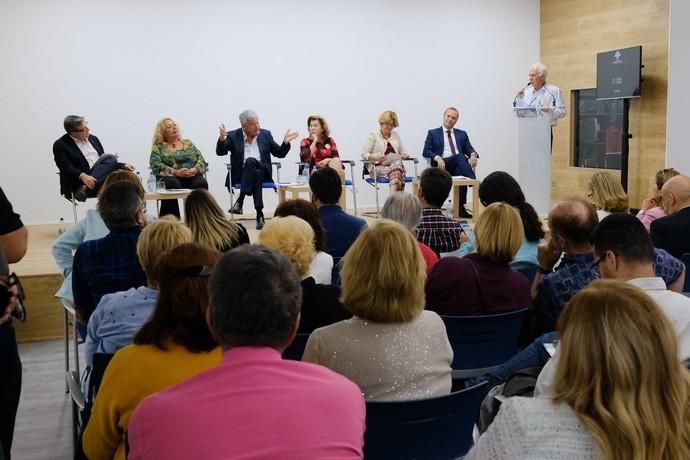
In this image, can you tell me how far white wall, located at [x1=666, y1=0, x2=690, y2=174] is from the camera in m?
8.01

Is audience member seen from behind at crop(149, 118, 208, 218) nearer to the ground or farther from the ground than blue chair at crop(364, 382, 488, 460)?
farther from the ground

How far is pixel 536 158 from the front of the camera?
28.2 ft

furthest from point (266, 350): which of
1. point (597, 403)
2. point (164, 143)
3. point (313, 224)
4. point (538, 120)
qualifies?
point (538, 120)

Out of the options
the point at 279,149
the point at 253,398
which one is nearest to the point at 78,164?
the point at 279,149

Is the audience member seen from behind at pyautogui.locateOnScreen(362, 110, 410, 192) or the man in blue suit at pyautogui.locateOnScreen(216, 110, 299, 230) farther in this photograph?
the audience member seen from behind at pyautogui.locateOnScreen(362, 110, 410, 192)

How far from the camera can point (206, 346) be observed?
1954 millimetres

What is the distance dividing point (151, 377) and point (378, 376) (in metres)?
0.67

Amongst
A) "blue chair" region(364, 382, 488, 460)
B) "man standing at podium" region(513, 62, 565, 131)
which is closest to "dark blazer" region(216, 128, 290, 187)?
"man standing at podium" region(513, 62, 565, 131)

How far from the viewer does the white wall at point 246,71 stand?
9406 mm

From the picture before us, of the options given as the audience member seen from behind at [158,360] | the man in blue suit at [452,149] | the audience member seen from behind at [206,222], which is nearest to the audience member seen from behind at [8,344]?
the audience member seen from behind at [158,360]

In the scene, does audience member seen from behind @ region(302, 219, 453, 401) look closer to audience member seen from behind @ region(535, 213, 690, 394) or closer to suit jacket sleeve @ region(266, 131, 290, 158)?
audience member seen from behind @ region(535, 213, 690, 394)

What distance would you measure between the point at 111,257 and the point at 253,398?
221 centimetres

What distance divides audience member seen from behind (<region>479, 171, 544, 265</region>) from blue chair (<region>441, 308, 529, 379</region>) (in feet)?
3.29

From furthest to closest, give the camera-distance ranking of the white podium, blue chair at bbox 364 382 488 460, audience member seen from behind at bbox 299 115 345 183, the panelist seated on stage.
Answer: audience member seen from behind at bbox 299 115 345 183
the white podium
the panelist seated on stage
blue chair at bbox 364 382 488 460
